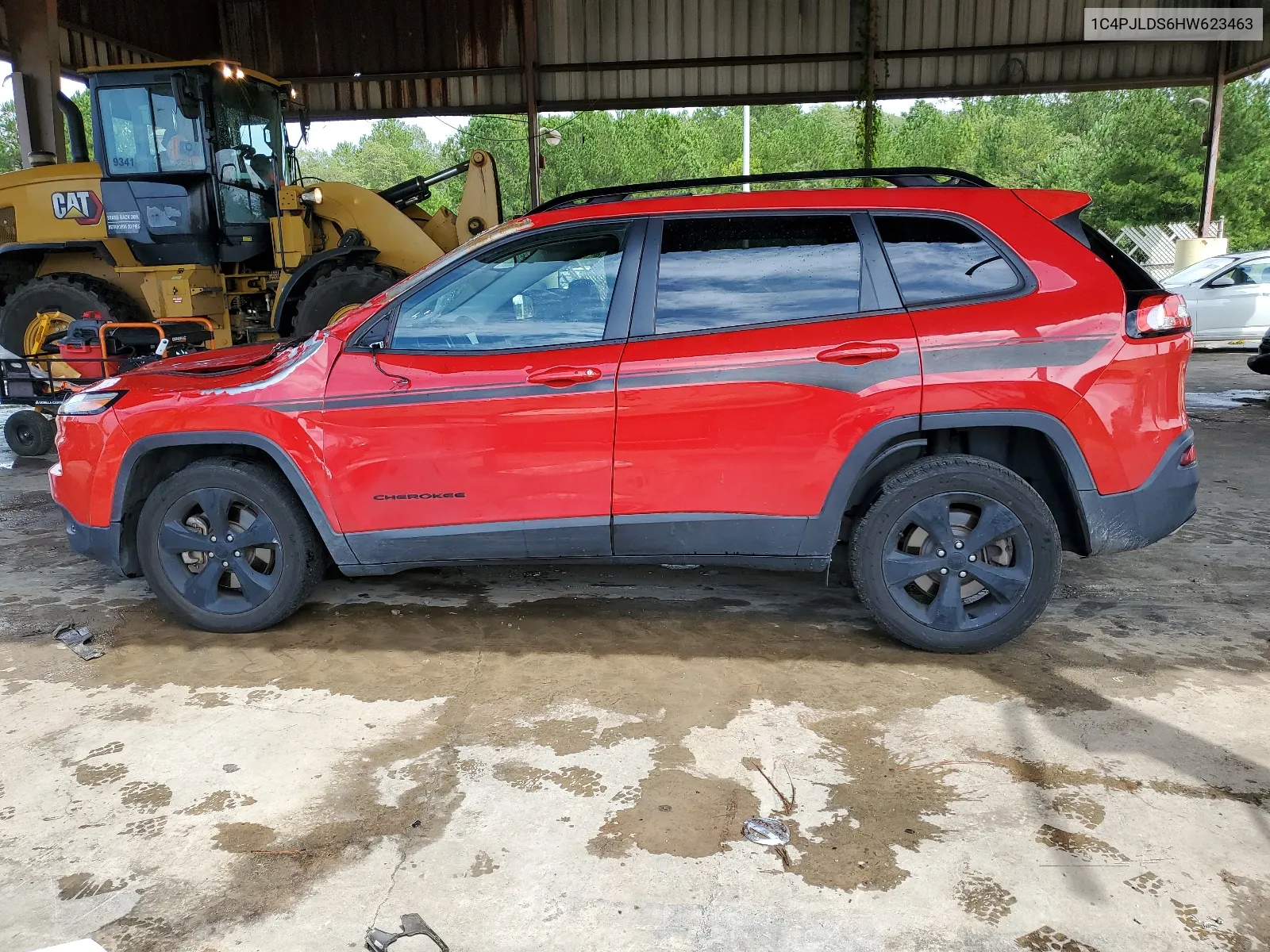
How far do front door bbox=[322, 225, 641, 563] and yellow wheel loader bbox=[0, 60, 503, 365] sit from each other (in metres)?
4.89

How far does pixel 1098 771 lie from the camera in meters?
2.77

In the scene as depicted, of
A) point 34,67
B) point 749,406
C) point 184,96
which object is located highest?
point 34,67

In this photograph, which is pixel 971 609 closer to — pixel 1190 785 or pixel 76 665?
pixel 1190 785

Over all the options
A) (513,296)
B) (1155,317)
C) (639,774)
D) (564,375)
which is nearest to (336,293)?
(513,296)

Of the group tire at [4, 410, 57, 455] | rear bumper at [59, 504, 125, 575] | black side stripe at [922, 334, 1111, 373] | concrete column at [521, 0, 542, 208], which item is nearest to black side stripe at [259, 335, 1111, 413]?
black side stripe at [922, 334, 1111, 373]

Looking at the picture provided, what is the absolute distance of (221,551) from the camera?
3.87 metres

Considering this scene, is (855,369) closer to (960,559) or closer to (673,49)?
(960,559)

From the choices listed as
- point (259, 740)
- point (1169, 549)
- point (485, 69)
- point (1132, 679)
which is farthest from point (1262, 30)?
point (259, 740)

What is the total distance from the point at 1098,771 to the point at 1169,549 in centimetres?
264

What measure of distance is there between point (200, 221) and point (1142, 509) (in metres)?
8.53

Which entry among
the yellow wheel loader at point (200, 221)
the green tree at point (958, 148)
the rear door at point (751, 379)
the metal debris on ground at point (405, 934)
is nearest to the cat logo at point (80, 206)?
the yellow wheel loader at point (200, 221)

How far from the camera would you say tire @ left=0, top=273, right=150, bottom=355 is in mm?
9125

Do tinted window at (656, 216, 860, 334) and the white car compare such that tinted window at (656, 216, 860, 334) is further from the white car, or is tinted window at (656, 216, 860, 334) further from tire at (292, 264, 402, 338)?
the white car

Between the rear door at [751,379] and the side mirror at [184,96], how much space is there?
679 cm
